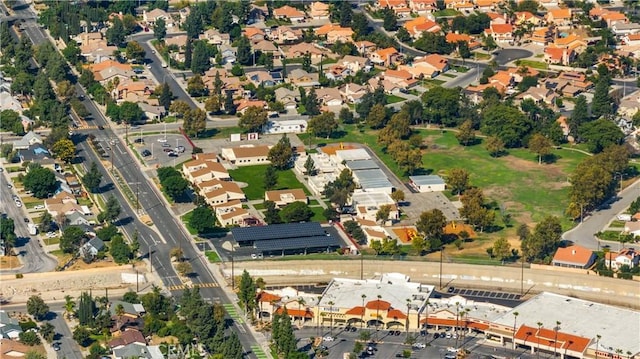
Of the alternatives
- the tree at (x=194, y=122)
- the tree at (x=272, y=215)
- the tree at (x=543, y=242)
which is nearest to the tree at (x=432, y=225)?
the tree at (x=543, y=242)

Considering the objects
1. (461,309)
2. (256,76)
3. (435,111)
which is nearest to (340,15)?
(256,76)

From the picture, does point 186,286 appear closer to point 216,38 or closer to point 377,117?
point 377,117

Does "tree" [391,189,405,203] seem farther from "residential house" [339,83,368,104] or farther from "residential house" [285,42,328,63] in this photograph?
"residential house" [285,42,328,63]

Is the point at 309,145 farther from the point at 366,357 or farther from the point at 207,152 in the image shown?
the point at 366,357

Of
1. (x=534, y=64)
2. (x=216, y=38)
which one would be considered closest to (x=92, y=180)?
(x=216, y=38)

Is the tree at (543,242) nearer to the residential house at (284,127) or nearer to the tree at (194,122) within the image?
the residential house at (284,127)

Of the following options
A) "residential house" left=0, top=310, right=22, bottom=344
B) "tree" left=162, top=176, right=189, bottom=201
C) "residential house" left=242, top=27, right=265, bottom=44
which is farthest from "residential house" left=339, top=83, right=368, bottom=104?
"residential house" left=0, top=310, right=22, bottom=344
